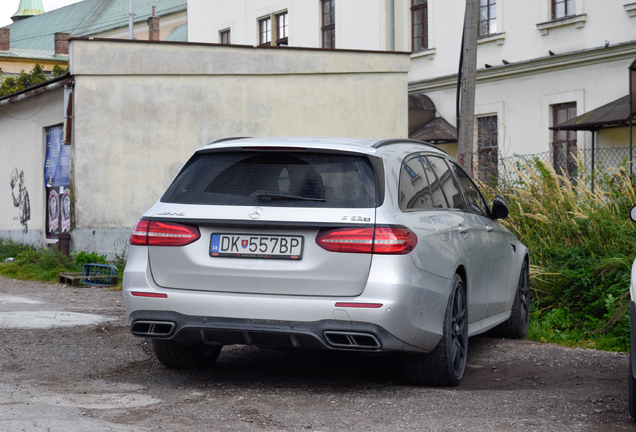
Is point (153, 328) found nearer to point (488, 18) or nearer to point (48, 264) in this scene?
point (48, 264)

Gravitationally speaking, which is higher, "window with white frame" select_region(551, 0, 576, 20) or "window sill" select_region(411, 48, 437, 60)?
"window with white frame" select_region(551, 0, 576, 20)

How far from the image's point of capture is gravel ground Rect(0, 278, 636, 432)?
4828mm

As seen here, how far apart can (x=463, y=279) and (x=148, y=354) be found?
2560 millimetres

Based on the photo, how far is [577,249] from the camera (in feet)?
30.7

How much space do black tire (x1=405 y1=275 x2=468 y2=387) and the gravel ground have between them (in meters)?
0.07

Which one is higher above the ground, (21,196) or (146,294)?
(21,196)

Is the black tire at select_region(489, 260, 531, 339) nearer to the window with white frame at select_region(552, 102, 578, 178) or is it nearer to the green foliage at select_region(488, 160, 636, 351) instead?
the green foliage at select_region(488, 160, 636, 351)

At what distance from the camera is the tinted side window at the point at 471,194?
23.7ft

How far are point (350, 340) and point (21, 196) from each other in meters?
14.6

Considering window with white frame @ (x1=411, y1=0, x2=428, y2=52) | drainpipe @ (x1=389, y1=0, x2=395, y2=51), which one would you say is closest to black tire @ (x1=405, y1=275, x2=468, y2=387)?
window with white frame @ (x1=411, y1=0, x2=428, y2=52)

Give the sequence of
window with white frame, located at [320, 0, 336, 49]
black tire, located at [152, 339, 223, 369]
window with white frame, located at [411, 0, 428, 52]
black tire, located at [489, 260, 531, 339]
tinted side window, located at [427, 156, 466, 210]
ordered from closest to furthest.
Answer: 1. black tire, located at [152, 339, 223, 369]
2. tinted side window, located at [427, 156, 466, 210]
3. black tire, located at [489, 260, 531, 339]
4. window with white frame, located at [411, 0, 428, 52]
5. window with white frame, located at [320, 0, 336, 49]

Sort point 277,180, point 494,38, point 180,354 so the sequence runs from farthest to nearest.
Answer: point 494,38
point 180,354
point 277,180

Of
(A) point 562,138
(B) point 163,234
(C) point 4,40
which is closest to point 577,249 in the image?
(B) point 163,234

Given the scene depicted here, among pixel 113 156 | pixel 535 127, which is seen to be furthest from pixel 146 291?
pixel 535 127
